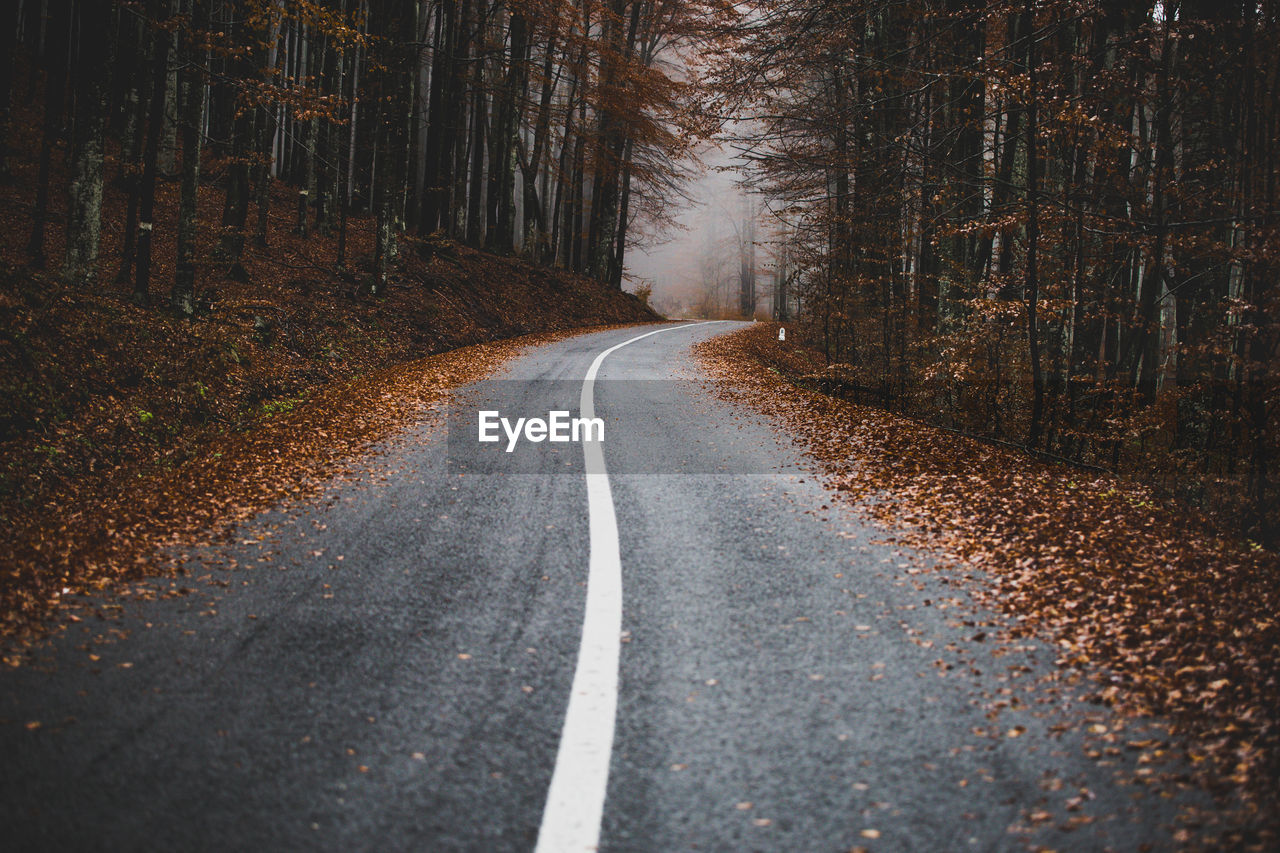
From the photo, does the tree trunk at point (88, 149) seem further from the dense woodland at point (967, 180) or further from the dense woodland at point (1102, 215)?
the dense woodland at point (1102, 215)

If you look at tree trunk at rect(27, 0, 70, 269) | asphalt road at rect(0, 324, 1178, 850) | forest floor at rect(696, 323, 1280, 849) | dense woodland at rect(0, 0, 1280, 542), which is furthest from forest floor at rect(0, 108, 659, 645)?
forest floor at rect(696, 323, 1280, 849)

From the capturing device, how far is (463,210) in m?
25.7

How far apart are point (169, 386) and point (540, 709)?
8.61 metres

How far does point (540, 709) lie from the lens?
10.3 ft

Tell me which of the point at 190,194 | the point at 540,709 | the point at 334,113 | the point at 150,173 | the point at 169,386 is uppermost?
the point at 334,113

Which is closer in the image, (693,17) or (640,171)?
(693,17)

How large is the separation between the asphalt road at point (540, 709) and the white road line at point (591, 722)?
0.05 feet

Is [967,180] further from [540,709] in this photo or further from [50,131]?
[50,131]

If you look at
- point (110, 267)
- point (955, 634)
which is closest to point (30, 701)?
point (955, 634)

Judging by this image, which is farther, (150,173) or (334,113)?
(334,113)

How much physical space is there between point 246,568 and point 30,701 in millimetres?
1607

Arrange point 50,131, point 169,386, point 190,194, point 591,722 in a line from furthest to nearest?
point 50,131 < point 190,194 < point 169,386 < point 591,722

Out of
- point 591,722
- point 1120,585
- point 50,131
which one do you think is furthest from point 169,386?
point 1120,585

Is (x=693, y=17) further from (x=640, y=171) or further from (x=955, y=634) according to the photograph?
(x=955, y=634)
